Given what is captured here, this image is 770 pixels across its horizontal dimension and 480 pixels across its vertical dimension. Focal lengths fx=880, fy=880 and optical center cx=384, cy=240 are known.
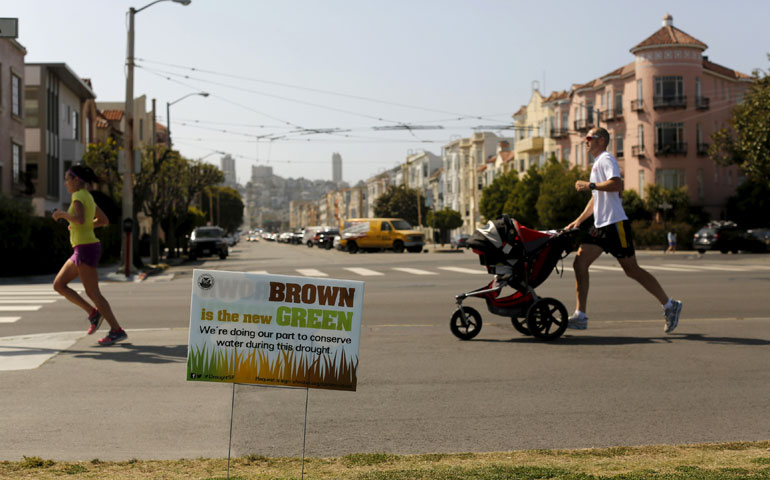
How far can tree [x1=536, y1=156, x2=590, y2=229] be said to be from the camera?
196 feet

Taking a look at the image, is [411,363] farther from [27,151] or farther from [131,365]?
[27,151]

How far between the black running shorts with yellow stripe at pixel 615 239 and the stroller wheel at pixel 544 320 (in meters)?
0.82

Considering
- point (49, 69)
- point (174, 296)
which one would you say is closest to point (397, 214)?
point (49, 69)

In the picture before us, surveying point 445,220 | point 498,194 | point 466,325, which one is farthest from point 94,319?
point 445,220

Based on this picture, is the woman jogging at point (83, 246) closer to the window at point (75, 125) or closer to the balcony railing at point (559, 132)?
the window at point (75, 125)

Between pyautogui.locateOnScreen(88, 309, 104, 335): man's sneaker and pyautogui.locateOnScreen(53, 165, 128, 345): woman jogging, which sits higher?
pyautogui.locateOnScreen(53, 165, 128, 345): woman jogging

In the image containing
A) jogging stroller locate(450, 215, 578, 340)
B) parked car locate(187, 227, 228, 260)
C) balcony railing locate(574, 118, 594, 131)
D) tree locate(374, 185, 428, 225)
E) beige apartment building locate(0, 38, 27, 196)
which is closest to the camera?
jogging stroller locate(450, 215, 578, 340)

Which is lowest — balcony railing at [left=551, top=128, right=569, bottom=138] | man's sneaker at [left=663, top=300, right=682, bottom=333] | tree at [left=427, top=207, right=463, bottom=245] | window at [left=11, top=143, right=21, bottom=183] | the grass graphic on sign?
man's sneaker at [left=663, top=300, right=682, bottom=333]

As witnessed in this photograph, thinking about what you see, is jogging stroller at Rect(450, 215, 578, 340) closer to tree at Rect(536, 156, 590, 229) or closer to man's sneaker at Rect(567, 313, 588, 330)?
man's sneaker at Rect(567, 313, 588, 330)

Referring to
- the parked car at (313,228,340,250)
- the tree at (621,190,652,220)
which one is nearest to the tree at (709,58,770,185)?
the tree at (621,190,652,220)

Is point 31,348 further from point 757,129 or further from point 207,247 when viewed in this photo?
point 207,247

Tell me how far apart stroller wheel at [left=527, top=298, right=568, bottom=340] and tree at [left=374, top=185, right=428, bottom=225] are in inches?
4208

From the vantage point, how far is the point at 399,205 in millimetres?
→ 117875

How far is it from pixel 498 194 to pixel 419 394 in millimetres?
72593
